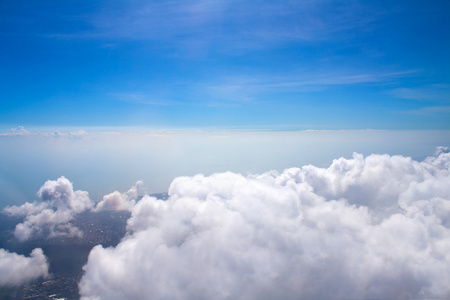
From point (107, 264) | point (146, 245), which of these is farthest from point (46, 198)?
point (146, 245)

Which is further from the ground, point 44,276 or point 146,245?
point 146,245

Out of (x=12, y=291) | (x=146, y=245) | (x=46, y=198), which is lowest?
(x=12, y=291)

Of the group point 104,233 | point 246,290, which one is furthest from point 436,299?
point 104,233

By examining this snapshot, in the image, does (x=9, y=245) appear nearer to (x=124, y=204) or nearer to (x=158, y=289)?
(x=124, y=204)

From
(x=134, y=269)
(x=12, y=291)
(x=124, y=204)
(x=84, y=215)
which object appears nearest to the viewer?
(x=134, y=269)

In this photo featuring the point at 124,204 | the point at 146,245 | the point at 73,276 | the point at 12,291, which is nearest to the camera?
the point at 146,245

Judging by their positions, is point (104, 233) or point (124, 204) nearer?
point (104, 233)

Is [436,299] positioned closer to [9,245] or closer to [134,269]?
[134,269]

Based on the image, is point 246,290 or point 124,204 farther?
point 124,204

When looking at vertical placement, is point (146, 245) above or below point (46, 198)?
above

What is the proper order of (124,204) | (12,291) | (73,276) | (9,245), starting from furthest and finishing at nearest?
(124,204), (9,245), (73,276), (12,291)
